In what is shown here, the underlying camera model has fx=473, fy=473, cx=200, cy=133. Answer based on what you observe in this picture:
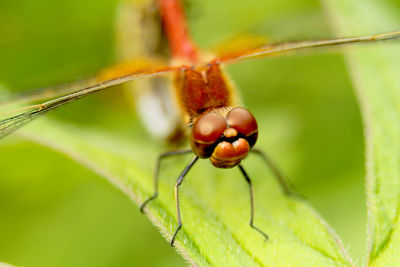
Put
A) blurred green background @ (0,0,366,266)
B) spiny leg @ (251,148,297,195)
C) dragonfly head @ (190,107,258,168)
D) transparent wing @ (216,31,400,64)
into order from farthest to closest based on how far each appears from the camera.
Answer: blurred green background @ (0,0,366,266), spiny leg @ (251,148,297,195), transparent wing @ (216,31,400,64), dragonfly head @ (190,107,258,168)

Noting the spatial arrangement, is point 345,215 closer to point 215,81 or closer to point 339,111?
point 339,111

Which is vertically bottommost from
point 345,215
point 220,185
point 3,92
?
point 345,215

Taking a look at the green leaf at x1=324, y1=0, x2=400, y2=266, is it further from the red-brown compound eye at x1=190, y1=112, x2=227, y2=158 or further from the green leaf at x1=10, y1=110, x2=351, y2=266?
the red-brown compound eye at x1=190, y1=112, x2=227, y2=158

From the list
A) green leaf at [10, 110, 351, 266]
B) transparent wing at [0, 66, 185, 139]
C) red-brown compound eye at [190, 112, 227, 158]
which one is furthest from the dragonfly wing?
red-brown compound eye at [190, 112, 227, 158]

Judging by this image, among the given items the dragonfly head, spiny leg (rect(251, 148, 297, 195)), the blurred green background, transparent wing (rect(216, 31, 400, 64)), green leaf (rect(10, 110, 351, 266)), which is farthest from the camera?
the blurred green background

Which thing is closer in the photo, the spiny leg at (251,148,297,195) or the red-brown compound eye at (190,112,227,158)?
the red-brown compound eye at (190,112,227,158)

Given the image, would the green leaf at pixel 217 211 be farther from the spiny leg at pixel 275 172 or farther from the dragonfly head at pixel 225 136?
the dragonfly head at pixel 225 136

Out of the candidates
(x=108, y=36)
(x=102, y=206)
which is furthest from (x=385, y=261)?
(x=108, y=36)
